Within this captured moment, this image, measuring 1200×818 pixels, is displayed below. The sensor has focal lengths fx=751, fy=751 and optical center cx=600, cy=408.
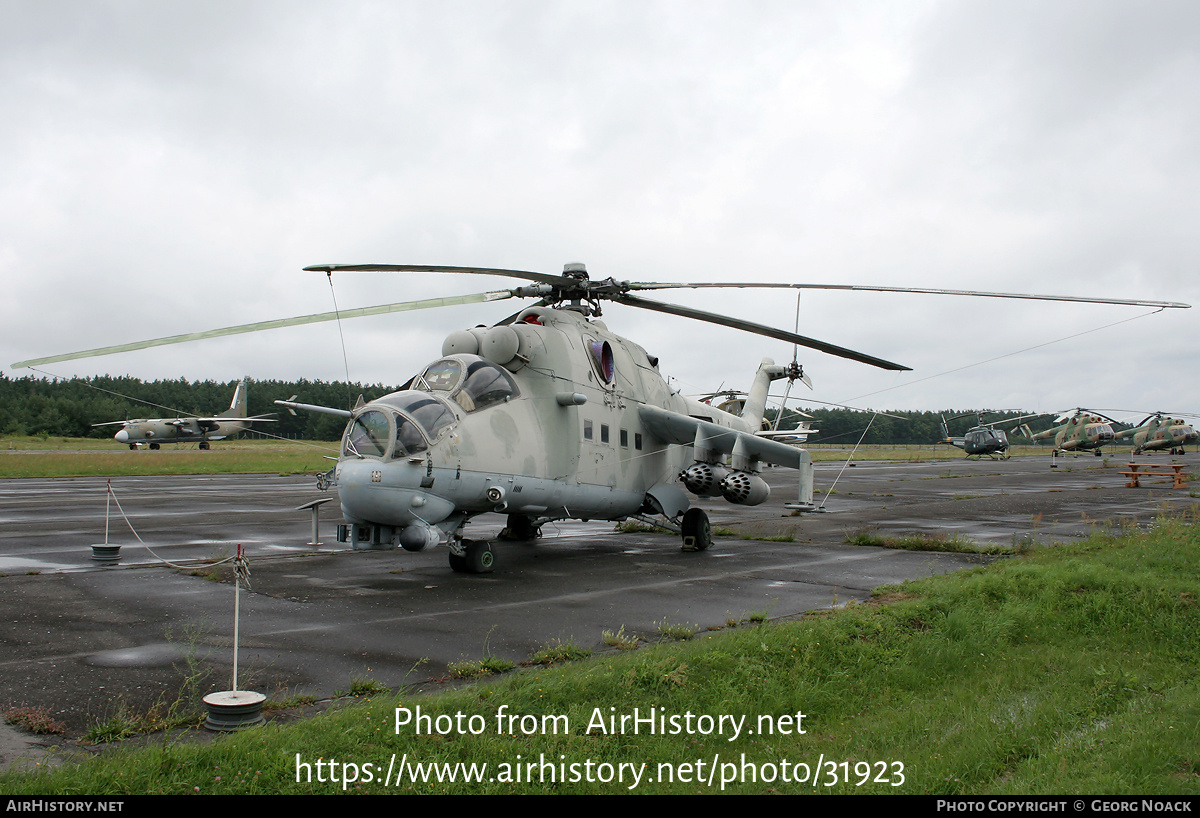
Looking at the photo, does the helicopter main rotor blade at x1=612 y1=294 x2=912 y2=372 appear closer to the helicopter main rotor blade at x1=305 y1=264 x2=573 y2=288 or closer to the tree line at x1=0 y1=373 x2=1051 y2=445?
the helicopter main rotor blade at x1=305 y1=264 x2=573 y2=288

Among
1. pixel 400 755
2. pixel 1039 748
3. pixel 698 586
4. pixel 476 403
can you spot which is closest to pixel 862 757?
pixel 1039 748

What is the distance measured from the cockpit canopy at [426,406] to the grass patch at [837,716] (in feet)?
16.3

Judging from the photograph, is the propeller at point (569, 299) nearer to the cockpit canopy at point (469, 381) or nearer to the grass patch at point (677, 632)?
the cockpit canopy at point (469, 381)

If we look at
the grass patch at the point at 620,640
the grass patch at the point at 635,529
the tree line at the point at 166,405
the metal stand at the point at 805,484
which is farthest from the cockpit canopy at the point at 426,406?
the tree line at the point at 166,405

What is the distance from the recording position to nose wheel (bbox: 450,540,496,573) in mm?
12391

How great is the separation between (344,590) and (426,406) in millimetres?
2886

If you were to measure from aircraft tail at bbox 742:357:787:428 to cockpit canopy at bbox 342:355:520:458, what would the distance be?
30.9 ft

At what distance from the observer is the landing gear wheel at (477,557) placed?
12391mm

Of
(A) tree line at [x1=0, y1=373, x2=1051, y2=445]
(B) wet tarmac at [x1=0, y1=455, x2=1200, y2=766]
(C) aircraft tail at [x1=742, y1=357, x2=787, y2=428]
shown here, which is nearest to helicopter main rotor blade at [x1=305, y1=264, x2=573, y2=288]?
(B) wet tarmac at [x1=0, y1=455, x2=1200, y2=766]

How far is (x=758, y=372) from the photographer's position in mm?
21031

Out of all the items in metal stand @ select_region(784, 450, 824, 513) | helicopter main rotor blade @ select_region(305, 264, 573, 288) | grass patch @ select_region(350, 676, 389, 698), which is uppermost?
helicopter main rotor blade @ select_region(305, 264, 573, 288)

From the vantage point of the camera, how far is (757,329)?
46.3 ft
